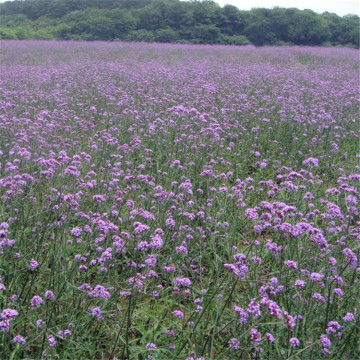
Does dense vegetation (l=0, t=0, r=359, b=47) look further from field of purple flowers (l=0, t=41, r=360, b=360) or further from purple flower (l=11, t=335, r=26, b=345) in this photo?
purple flower (l=11, t=335, r=26, b=345)

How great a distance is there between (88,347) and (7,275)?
73cm

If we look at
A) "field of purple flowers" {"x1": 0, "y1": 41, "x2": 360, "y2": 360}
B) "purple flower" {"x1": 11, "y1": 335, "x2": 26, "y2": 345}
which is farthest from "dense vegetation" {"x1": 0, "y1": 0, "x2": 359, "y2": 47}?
"purple flower" {"x1": 11, "y1": 335, "x2": 26, "y2": 345}

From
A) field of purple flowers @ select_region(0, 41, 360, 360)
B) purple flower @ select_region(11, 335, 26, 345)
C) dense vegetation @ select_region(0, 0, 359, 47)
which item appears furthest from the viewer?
dense vegetation @ select_region(0, 0, 359, 47)

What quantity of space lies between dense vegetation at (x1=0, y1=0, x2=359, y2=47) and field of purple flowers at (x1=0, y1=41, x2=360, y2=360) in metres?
16.2

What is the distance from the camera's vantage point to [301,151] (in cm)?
536

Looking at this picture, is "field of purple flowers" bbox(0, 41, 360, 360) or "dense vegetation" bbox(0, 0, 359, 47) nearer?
"field of purple flowers" bbox(0, 41, 360, 360)

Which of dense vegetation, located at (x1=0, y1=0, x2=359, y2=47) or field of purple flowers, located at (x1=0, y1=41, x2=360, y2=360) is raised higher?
dense vegetation, located at (x1=0, y1=0, x2=359, y2=47)

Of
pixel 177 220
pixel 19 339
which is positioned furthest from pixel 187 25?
pixel 19 339

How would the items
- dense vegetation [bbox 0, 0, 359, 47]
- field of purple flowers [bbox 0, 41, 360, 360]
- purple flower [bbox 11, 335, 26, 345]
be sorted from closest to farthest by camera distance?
purple flower [bbox 11, 335, 26, 345] → field of purple flowers [bbox 0, 41, 360, 360] → dense vegetation [bbox 0, 0, 359, 47]

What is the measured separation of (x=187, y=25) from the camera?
94.5 feet

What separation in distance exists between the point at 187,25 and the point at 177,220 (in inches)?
1102

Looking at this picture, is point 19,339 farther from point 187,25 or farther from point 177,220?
point 187,25

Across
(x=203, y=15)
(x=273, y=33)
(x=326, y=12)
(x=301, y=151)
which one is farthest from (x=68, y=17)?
(x=301, y=151)

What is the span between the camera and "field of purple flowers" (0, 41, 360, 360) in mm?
2117
